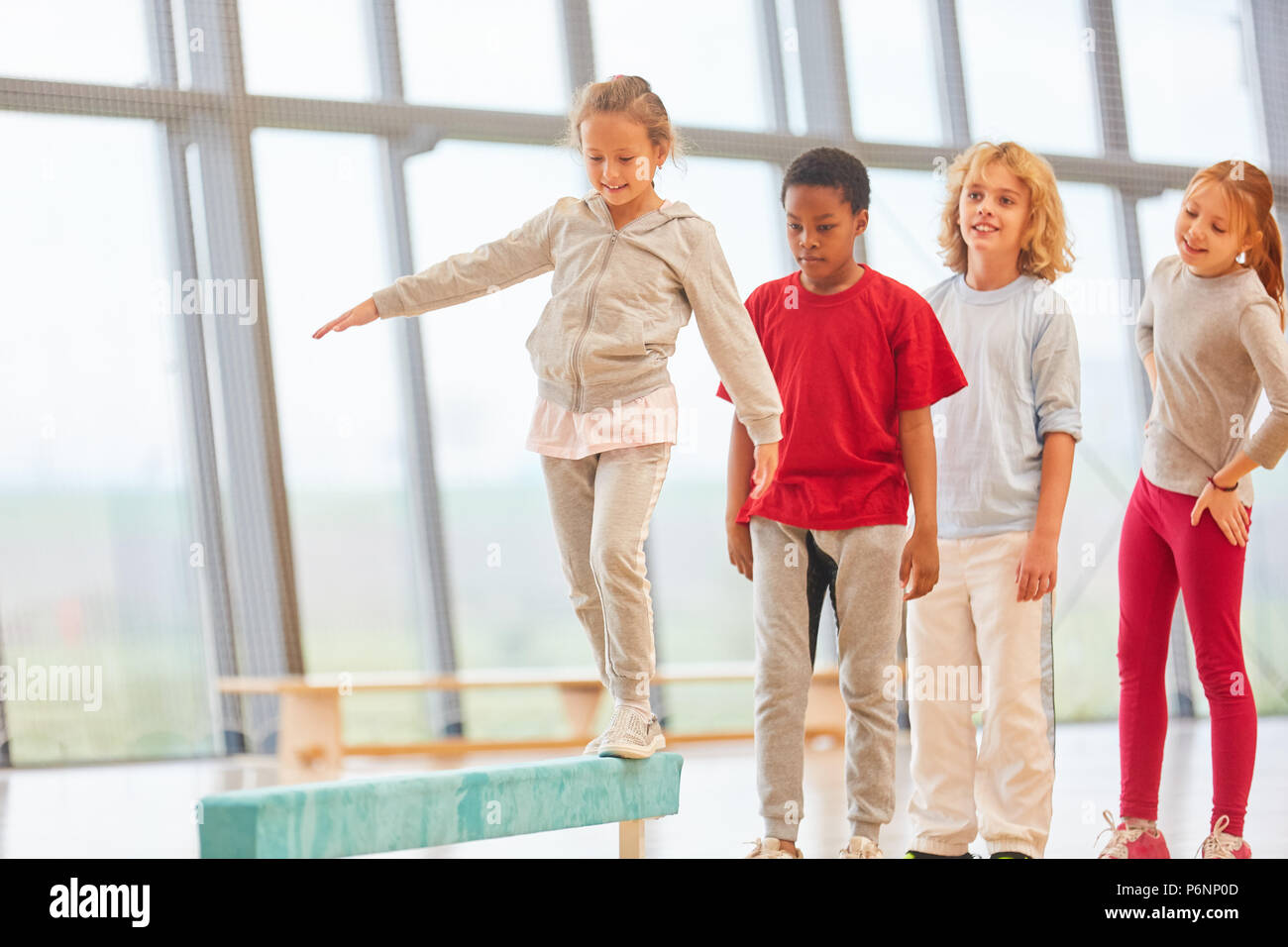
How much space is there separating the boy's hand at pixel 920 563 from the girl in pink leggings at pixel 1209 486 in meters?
0.38

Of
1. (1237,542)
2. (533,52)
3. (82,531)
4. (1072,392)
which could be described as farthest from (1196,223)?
(82,531)

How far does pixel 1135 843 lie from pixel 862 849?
51 centimetres

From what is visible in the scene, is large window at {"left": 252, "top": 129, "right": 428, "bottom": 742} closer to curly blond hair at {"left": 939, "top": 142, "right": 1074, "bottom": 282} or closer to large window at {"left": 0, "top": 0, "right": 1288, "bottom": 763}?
large window at {"left": 0, "top": 0, "right": 1288, "bottom": 763}

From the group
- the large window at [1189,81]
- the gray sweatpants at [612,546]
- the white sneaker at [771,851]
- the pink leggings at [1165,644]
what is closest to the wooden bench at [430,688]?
the gray sweatpants at [612,546]

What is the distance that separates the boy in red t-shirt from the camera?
76.0 inches

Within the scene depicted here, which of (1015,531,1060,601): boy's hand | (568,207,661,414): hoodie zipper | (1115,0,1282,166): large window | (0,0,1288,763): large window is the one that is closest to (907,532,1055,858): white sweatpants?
(1015,531,1060,601): boy's hand

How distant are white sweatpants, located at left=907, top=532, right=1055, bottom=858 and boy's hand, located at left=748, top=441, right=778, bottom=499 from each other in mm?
363

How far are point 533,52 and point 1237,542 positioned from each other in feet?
10.1

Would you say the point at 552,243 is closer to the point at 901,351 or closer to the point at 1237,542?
the point at 901,351

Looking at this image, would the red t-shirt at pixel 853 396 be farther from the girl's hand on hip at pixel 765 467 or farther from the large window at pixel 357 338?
the large window at pixel 357 338

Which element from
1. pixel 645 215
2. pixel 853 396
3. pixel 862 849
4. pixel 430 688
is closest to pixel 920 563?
pixel 853 396

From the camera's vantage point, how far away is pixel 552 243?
199 cm

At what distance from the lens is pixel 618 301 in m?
1.89

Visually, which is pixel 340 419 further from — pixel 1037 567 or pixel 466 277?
pixel 1037 567
